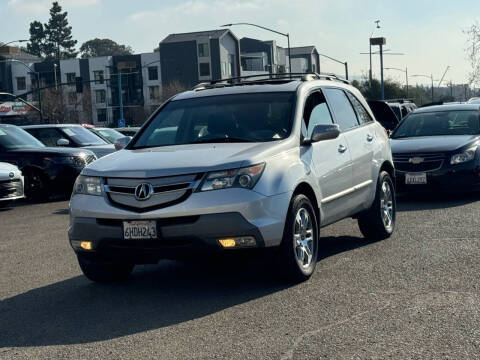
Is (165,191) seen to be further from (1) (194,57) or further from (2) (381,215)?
(1) (194,57)

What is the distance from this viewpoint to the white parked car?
13875 millimetres

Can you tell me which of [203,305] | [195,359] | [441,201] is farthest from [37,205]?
[195,359]

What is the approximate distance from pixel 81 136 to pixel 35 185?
3.29 meters

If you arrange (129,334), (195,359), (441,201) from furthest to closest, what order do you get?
(441,201) < (129,334) < (195,359)

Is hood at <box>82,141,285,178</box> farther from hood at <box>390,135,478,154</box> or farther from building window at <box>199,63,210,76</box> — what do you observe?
building window at <box>199,63,210,76</box>

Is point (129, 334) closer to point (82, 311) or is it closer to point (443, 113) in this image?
point (82, 311)

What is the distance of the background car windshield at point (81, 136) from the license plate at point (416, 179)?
28.5ft

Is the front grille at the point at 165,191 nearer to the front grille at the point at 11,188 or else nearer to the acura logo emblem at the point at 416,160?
the acura logo emblem at the point at 416,160

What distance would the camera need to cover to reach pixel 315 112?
7.59m

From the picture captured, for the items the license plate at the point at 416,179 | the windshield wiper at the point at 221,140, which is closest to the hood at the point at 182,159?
the windshield wiper at the point at 221,140

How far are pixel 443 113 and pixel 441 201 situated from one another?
2.44 meters

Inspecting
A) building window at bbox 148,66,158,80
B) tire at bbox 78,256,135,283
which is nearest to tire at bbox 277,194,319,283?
tire at bbox 78,256,135,283

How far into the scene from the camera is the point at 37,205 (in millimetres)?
15398

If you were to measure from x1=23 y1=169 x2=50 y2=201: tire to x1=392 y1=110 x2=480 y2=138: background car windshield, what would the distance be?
704 cm
